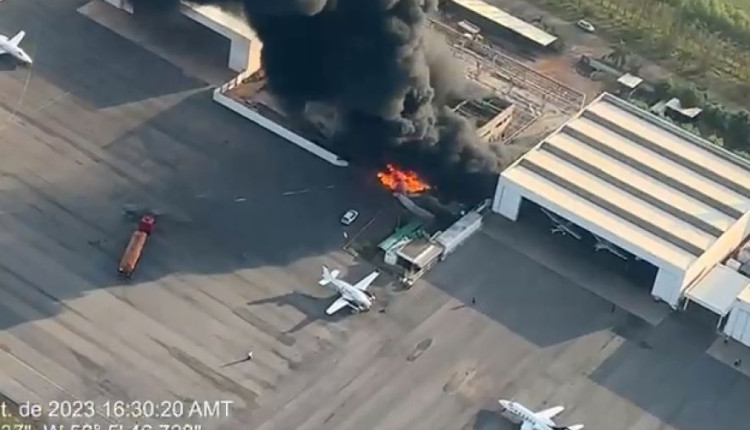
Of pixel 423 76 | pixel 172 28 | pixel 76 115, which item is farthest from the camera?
pixel 172 28

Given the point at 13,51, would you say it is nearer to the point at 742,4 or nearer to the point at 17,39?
the point at 17,39

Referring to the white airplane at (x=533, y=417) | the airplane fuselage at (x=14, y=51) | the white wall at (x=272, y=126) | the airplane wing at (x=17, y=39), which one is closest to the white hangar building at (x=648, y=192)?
the white wall at (x=272, y=126)

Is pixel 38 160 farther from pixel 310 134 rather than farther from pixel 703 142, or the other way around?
pixel 703 142

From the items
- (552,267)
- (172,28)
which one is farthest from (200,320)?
(172,28)

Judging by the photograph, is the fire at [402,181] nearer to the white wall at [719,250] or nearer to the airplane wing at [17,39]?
the white wall at [719,250]

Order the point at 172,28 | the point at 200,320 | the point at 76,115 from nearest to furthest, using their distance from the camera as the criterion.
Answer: the point at 200,320 → the point at 76,115 → the point at 172,28

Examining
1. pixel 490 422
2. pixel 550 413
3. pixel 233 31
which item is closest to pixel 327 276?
pixel 490 422
